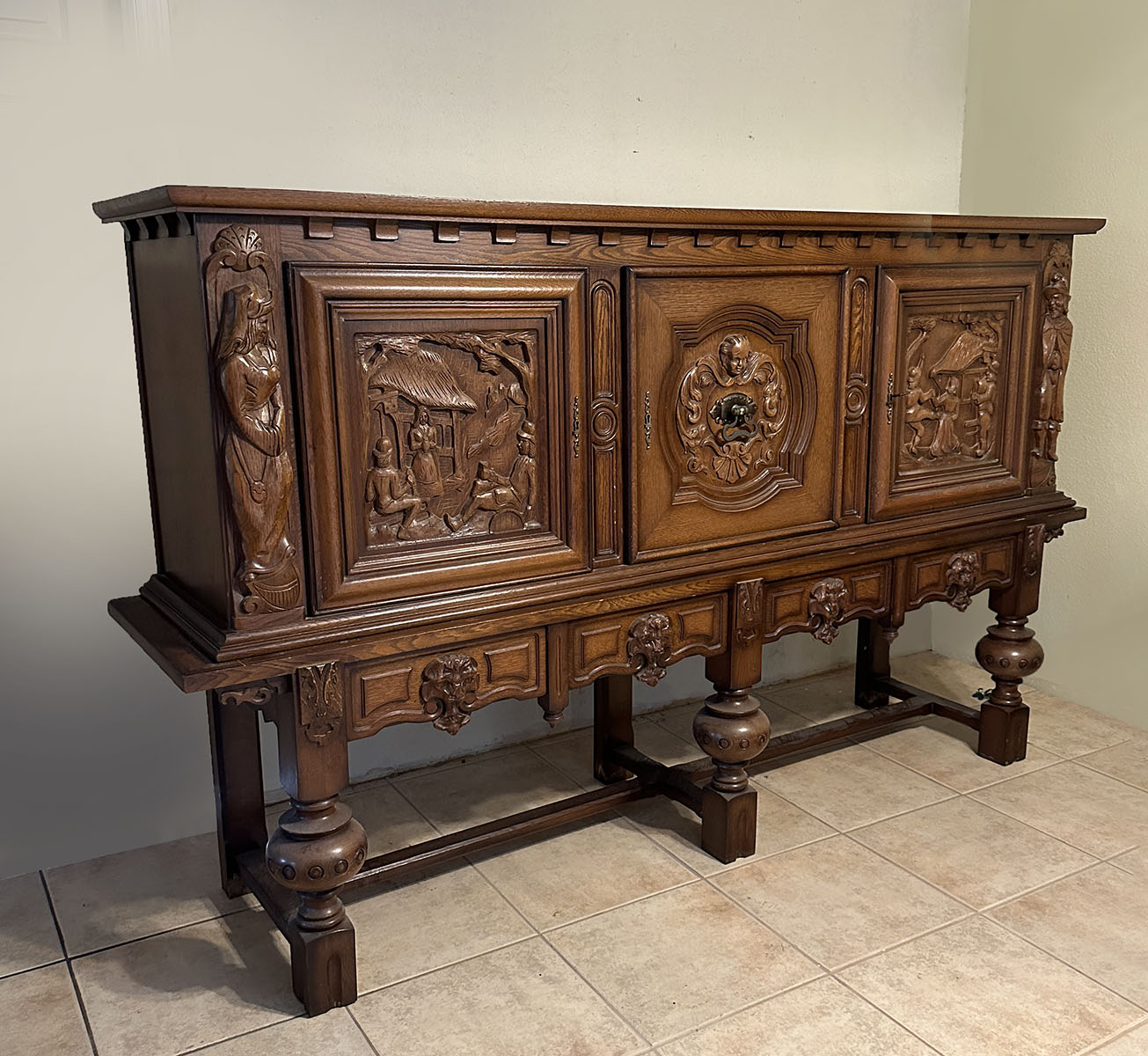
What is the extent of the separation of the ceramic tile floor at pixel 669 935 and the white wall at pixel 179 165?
29 cm

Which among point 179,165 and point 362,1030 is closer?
point 362,1030

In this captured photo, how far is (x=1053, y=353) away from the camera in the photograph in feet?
9.68

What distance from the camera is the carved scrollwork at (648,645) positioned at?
244 cm

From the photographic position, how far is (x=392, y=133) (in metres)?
2.85

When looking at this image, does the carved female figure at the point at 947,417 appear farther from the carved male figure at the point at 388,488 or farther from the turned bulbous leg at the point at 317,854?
the turned bulbous leg at the point at 317,854

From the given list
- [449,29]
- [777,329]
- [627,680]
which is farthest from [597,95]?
[627,680]

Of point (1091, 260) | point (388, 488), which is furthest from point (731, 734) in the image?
point (1091, 260)

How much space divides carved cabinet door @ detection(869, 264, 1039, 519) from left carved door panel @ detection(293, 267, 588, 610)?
2.76 ft

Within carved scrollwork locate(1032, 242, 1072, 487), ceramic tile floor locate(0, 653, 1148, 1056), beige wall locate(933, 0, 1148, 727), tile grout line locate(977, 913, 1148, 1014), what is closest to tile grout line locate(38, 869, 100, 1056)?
ceramic tile floor locate(0, 653, 1148, 1056)

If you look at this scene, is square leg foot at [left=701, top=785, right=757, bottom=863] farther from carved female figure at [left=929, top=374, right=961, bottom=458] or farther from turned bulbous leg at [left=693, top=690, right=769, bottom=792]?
carved female figure at [left=929, top=374, right=961, bottom=458]

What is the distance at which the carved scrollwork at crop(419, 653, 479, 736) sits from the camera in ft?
7.18

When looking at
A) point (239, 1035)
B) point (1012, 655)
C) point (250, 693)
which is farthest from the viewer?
point (1012, 655)

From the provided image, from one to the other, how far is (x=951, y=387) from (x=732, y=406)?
701 mm

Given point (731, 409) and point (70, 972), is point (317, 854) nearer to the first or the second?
point (70, 972)
